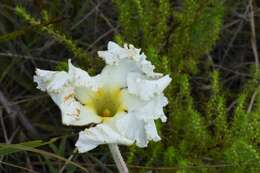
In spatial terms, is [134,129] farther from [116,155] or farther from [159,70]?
[159,70]

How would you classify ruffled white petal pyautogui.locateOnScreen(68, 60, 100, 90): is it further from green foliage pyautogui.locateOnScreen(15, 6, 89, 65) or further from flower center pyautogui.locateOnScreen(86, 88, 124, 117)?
green foliage pyautogui.locateOnScreen(15, 6, 89, 65)

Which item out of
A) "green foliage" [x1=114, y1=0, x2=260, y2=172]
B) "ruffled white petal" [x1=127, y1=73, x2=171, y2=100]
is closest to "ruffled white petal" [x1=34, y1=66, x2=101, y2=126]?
"ruffled white petal" [x1=127, y1=73, x2=171, y2=100]

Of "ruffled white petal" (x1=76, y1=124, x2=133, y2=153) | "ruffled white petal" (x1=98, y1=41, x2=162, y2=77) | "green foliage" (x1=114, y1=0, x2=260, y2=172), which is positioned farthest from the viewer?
"green foliage" (x1=114, y1=0, x2=260, y2=172)

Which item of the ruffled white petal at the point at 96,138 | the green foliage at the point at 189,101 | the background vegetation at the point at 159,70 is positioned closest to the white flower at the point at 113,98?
the ruffled white petal at the point at 96,138

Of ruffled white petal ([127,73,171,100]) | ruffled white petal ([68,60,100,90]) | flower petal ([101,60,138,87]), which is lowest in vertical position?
ruffled white petal ([127,73,171,100])

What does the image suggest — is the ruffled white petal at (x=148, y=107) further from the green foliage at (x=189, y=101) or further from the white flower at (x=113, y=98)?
the green foliage at (x=189, y=101)

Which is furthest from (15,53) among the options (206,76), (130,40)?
(206,76)
